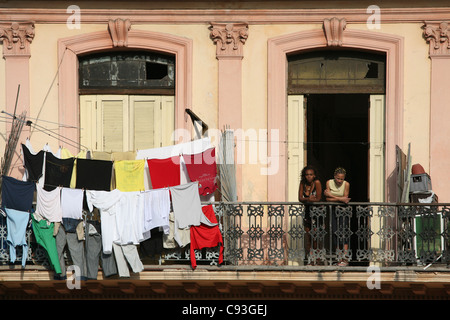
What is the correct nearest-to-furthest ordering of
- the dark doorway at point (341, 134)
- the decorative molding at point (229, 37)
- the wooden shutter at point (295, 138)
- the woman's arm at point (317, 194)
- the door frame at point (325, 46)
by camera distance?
the woman's arm at point (317, 194), the door frame at point (325, 46), the decorative molding at point (229, 37), the wooden shutter at point (295, 138), the dark doorway at point (341, 134)

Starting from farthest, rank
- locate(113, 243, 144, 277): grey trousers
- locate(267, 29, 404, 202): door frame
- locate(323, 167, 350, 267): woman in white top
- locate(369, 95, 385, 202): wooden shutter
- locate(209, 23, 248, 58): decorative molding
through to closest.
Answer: locate(369, 95, 385, 202): wooden shutter → locate(209, 23, 248, 58): decorative molding → locate(267, 29, 404, 202): door frame → locate(323, 167, 350, 267): woman in white top → locate(113, 243, 144, 277): grey trousers

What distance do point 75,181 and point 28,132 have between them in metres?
1.44

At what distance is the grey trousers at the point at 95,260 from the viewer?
651 inches

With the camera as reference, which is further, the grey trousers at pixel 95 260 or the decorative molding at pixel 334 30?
the decorative molding at pixel 334 30

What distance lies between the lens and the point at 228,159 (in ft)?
55.5

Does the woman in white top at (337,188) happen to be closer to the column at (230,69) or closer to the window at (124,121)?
the column at (230,69)

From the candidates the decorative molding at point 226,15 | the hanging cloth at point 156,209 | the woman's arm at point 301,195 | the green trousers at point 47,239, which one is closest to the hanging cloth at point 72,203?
the green trousers at point 47,239

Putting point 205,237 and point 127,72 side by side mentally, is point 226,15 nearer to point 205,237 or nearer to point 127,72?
point 127,72

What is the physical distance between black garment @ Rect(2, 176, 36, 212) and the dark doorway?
512cm

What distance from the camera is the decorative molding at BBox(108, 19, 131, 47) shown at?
17594 millimetres

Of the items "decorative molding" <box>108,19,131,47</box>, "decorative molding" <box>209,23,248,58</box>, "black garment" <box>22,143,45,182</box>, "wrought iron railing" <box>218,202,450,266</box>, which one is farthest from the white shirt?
"decorative molding" <box>209,23,248,58</box>

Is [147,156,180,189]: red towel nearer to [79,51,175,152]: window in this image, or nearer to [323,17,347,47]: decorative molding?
[79,51,175,152]: window

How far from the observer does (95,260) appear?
1656 cm

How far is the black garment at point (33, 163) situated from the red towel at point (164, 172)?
1.71 metres
